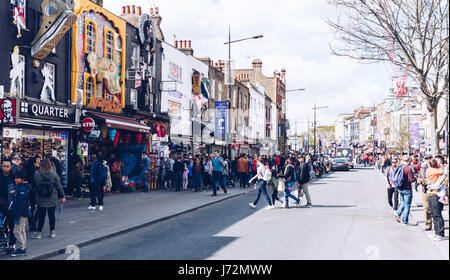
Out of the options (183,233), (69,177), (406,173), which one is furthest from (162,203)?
(406,173)

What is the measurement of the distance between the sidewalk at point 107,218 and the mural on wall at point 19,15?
6322mm

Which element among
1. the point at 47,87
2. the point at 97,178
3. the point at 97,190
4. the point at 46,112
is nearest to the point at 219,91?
the point at 47,87

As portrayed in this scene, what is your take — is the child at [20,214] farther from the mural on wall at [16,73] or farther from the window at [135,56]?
the window at [135,56]

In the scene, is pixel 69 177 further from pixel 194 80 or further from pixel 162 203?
pixel 194 80

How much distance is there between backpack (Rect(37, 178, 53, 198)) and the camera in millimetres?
9234

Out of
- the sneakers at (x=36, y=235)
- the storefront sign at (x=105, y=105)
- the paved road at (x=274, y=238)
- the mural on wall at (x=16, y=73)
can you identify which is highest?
the mural on wall at (x=16, y=73)

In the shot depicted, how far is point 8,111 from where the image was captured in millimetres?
13531

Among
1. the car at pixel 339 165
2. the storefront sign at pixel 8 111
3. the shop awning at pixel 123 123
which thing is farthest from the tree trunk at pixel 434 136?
the car at pixel 339 165

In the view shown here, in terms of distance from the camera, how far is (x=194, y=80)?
30781mm

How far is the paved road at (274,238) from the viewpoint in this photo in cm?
791

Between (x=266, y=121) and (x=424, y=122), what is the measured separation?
22798 mm

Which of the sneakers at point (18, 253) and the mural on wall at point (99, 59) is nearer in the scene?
the sneakers at point (18, 253)

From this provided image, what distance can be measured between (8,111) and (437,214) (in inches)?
483

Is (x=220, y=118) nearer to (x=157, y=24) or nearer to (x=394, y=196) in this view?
(x=157, y=24)
